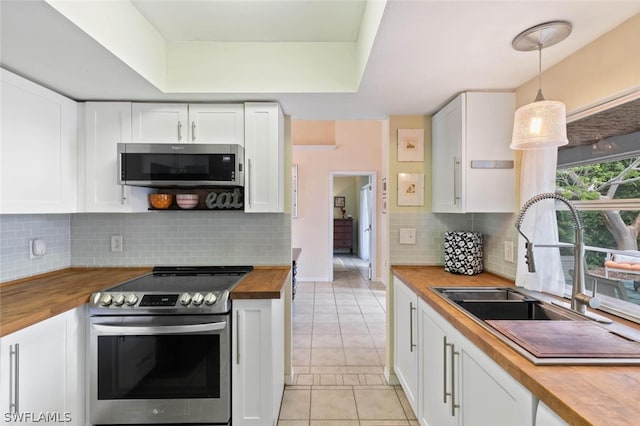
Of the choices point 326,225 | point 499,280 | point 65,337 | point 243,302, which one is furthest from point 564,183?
point 326,225

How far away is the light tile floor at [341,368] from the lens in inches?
85.2

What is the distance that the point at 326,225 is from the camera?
6.07 metres

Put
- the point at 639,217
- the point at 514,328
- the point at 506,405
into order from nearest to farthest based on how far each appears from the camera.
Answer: the point at 506,405
the point at 514,328
the point at 639,217

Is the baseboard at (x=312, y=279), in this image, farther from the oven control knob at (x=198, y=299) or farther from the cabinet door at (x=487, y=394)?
the cabinet door at (x=487, y=394)

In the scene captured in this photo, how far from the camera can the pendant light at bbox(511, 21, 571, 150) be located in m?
1.40

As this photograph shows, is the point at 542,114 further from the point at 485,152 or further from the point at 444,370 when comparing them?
the point at 444,370

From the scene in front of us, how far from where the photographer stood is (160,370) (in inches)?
72.3

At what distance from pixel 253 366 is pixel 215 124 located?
1.57 m

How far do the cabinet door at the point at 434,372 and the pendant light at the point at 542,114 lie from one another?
3.16ft

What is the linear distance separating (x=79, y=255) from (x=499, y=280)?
9.83 ft

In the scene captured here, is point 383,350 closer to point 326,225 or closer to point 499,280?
point 499,280

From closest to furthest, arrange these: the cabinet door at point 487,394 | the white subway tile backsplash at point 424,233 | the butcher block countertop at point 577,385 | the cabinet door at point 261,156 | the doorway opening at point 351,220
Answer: the butcher block countertop at point 577,385
the cabinet door at point 487,394
the cabinet door at point 261,156
the white subway tile backsplash at point 424,233
the doorway opening at point 351,220

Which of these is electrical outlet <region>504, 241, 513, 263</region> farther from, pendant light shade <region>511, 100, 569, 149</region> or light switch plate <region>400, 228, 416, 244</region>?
pendant light shade <region>511, 100, 569, 149</region>

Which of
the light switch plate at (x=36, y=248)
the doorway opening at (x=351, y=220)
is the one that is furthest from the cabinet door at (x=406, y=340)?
the doorway opening at (x=351, y=220)
